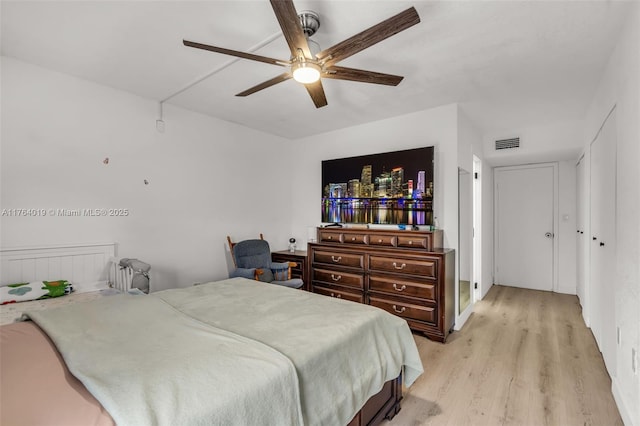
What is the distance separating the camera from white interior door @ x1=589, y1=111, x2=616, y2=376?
2307 mm

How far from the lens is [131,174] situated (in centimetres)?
316

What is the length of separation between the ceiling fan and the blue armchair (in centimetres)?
215

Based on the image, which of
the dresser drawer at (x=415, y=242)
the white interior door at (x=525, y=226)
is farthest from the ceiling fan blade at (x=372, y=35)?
the white interior door at (x=525, y=226)

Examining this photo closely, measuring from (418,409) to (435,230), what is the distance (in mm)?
1838

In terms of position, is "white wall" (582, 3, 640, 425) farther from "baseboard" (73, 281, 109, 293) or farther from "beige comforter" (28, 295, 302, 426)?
"baseboard" (73, 281, 109, 293)

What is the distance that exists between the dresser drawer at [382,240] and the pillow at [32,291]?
303 cm

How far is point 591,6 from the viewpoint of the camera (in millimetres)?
1810

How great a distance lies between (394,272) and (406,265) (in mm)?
171

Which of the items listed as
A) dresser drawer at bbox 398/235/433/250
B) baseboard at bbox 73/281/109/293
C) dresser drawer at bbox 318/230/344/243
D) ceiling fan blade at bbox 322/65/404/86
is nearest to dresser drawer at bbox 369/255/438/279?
dresser drawer at bbox 398/235/433/250

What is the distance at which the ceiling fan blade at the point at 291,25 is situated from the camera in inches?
55.9

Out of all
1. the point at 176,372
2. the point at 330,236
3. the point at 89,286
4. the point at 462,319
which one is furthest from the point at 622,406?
the point at 89,286

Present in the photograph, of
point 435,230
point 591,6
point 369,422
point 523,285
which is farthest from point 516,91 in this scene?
A: point 523,285

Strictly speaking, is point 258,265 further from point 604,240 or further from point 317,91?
point 604,240

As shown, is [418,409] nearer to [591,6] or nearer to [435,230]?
[435,230]
